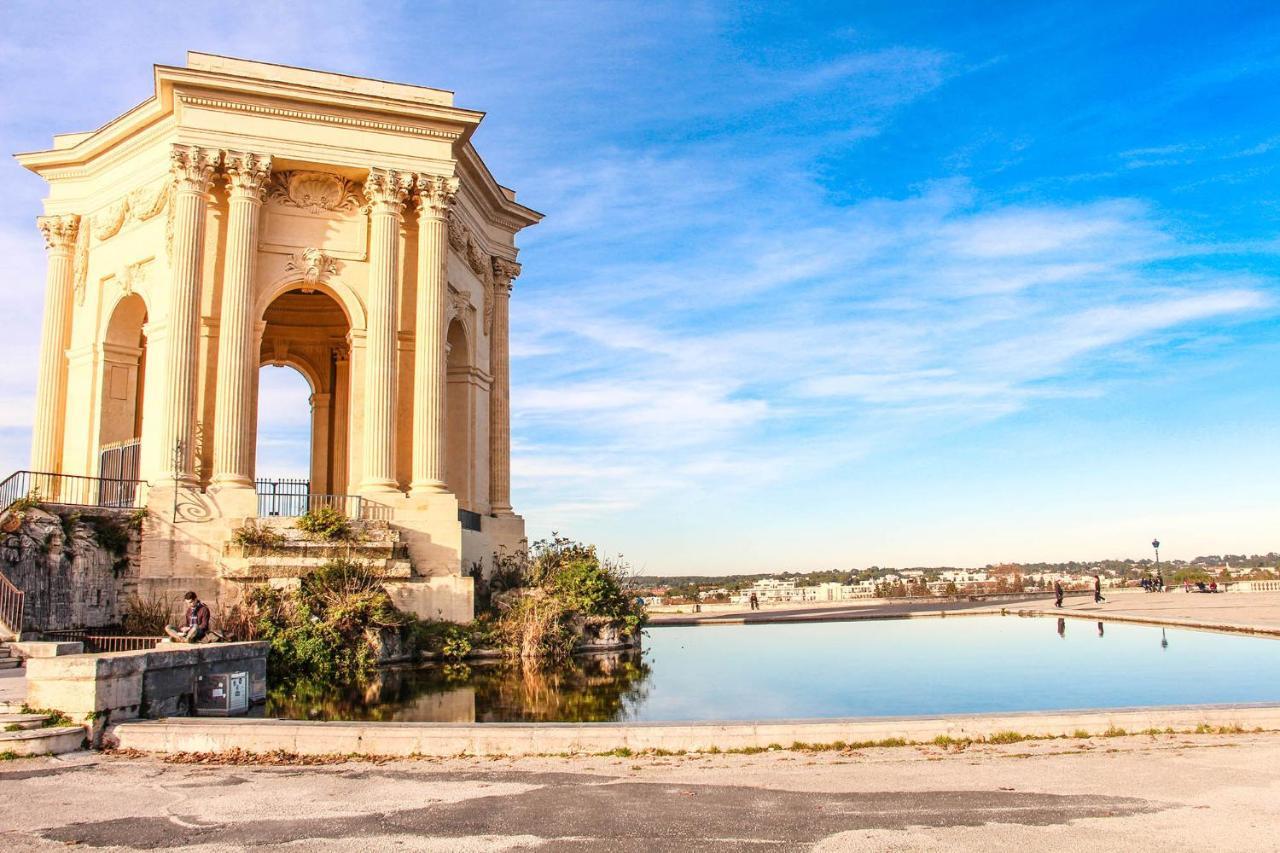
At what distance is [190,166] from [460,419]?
434 inches

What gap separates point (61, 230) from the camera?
3064cm

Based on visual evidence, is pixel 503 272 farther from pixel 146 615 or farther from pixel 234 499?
pixel 146 615

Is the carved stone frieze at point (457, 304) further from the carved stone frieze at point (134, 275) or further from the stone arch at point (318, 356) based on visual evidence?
the carved stone frieze at point (134, 275)

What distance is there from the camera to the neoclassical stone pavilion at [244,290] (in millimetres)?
24656

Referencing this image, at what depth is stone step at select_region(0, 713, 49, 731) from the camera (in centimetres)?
1086

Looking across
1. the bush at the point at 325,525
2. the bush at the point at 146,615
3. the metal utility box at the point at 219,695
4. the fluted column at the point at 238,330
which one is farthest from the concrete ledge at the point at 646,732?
the fluted column at the point at 238,330

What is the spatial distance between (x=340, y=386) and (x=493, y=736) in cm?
2927

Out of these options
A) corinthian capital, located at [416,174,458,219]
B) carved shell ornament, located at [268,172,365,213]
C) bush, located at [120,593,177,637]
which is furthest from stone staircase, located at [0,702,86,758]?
corinthian capital, located at [416,174,458,219]

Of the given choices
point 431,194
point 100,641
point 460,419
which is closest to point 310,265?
point 431,194

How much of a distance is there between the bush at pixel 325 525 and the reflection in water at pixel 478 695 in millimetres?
3869

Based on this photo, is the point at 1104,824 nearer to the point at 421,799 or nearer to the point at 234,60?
the point at 421,799

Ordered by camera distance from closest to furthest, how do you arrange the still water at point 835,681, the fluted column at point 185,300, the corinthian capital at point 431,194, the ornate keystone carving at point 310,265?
the still water at point 835,681 → the fluted column at point 185,300 → the ornate keystone carving at point 310,265 → the corinthian capital at point 431,194

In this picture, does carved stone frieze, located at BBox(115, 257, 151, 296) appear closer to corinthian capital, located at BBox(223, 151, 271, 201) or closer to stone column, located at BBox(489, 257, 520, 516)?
corinthian capital, located at BBox(223, 151, 271, 201)

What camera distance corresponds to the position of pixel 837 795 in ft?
27.5
